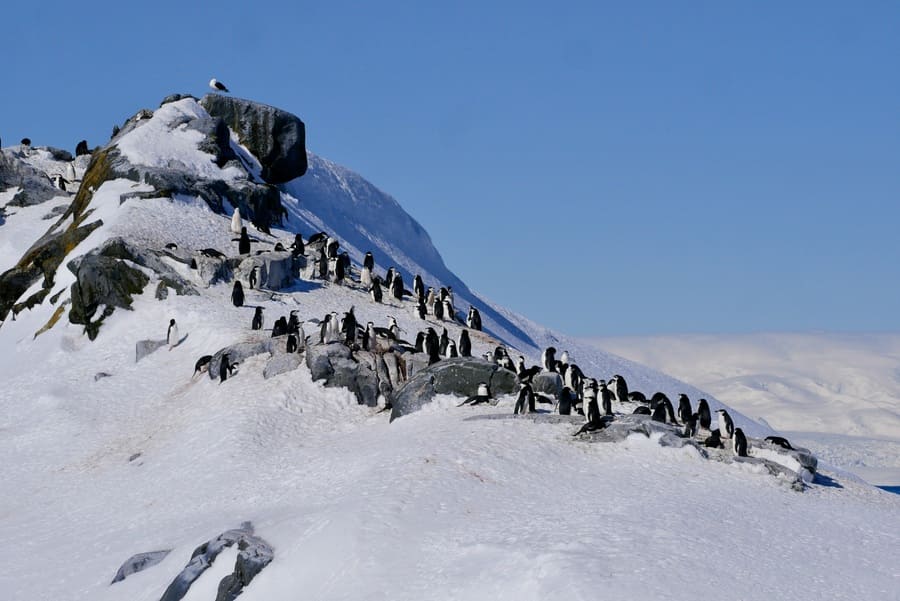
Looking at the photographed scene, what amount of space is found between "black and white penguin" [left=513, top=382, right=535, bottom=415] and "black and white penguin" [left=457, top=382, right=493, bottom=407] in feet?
4.15

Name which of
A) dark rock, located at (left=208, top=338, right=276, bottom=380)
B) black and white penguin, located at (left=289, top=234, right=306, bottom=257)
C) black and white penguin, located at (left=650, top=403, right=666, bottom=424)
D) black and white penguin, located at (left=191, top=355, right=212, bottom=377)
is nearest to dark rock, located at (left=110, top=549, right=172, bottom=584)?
dark rock, located at (left=208, top=338, right=276, bottom=380)

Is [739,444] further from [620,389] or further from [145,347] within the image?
[145,347]

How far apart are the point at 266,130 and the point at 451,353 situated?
34.0 metres

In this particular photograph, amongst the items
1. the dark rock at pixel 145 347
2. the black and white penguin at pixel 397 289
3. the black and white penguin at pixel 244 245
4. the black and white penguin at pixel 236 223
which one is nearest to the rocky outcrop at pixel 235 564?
the dark rock at pixel 145 347

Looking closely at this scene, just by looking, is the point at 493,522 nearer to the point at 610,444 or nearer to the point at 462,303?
the point at 610,444

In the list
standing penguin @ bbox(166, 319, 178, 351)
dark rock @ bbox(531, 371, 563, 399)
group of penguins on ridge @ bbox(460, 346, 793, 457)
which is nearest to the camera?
group of penguins on ridge @ bbox(460, 346, 793, 457)

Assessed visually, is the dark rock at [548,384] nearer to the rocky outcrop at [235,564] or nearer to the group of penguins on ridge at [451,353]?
the group of penguins on ridge at [451,353]

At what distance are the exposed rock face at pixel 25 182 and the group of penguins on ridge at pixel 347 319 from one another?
20.7 m

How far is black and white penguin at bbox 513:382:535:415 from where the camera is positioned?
28969 mm

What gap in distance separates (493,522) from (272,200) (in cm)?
3917

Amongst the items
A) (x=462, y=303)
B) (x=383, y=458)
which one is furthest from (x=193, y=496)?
(x=462, y=303)

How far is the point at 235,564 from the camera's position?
21672mm

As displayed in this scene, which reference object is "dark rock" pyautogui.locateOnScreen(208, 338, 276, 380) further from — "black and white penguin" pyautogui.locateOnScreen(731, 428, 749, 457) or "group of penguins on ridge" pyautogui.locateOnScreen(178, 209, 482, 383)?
"black and white penguin" pyautogui.locateOnScreen(731, 428, 749, 457)

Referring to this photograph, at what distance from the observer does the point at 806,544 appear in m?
20.9
